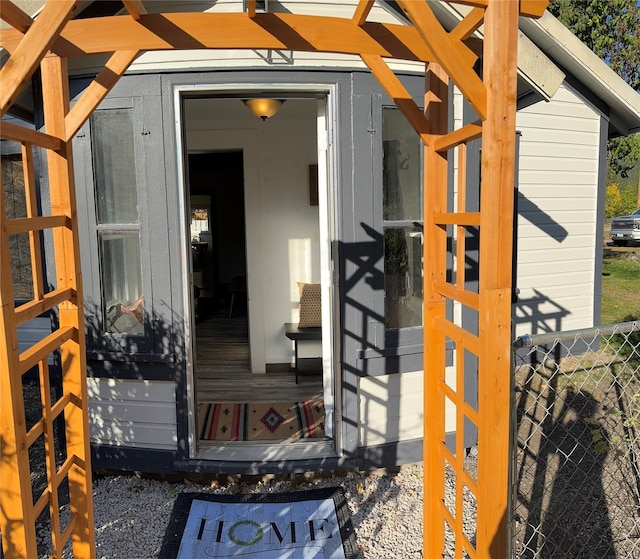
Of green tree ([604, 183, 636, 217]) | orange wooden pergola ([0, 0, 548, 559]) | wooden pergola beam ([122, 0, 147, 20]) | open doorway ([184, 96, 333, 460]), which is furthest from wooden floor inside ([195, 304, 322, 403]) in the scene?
green tree ([604, 183, 636, 217])

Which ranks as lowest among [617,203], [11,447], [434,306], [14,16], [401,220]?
[11,447]

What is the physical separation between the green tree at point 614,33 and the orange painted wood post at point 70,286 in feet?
35.0

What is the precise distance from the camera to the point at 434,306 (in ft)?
6.90

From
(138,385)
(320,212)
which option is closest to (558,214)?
(320,212)

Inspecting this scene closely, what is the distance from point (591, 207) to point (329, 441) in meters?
3.59

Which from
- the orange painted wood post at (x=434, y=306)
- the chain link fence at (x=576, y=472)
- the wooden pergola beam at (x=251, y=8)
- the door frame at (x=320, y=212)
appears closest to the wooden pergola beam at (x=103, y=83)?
the wooden pergola beam at (x=251, y=8)

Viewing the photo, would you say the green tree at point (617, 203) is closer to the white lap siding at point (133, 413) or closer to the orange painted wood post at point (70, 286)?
the white lap siding at point (133, 413)

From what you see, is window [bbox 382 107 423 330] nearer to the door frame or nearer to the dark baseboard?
the door frame

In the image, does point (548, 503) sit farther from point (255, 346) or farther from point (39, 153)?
point (39, 153)

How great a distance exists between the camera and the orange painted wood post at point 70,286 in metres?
1.89

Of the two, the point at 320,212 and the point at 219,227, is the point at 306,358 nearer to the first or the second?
the point at 320,212

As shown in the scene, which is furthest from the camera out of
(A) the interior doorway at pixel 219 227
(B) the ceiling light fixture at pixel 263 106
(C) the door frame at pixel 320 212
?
(A) the interior doorway at pixel 219 227

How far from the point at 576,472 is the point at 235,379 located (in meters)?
3.00

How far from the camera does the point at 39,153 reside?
3508mm
